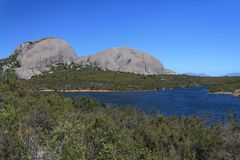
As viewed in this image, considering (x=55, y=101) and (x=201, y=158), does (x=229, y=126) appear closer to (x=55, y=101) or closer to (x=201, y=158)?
(x=201, y=158)

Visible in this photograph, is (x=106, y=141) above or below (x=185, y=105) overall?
above

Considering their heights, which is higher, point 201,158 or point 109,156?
point 109,156

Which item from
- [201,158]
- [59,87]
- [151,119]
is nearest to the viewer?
[201,158]

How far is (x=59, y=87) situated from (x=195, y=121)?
4890 inches

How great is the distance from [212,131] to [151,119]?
10.2 metres

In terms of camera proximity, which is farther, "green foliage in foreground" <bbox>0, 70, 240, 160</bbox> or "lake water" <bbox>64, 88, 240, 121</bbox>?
"lake water" <bbox>64, 88, 240, 121</bbox>

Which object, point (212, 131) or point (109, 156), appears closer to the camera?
point (109, 156)

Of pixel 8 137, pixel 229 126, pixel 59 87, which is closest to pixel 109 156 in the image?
pixel 8 137

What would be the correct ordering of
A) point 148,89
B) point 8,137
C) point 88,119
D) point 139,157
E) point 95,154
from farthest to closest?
point 148,89 → point 88,119 → point 8,137 → point 95,154 → point 139,157

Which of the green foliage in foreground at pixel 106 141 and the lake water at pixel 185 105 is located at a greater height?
the green foliage in foreground at pixel 106 141

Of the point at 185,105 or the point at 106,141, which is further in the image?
the point at 185,105

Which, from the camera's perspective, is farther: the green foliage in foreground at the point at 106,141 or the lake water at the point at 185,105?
the lake water at the point at 185,105

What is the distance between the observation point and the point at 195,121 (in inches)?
1161

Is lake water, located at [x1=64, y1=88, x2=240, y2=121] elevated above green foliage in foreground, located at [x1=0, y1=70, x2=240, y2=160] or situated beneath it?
situated beneath
